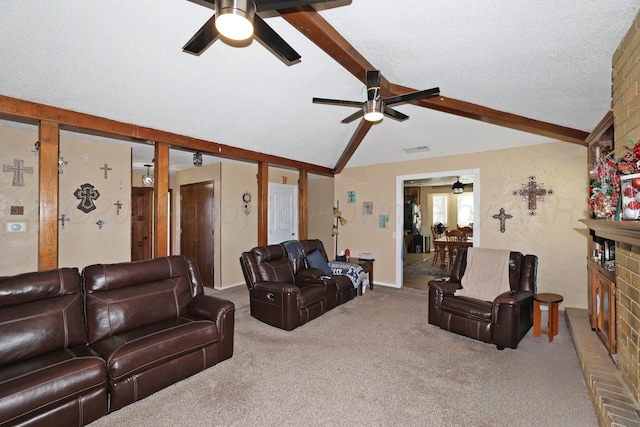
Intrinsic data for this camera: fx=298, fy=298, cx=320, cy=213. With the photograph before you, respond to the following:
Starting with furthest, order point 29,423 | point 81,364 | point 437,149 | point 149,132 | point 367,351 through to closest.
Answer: point 437,149 < point 149,132 < point 367,351 < point 81,364 < point 29,423

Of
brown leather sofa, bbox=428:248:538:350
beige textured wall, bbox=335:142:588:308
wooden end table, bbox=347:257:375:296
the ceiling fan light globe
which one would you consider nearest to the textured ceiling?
the ceiling fan light globe

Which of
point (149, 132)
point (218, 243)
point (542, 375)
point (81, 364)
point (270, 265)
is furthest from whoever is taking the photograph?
point (218, 243)

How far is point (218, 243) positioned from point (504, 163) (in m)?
5.16

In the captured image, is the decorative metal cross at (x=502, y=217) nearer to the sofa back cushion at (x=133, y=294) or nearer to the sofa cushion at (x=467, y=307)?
the sofa cushion at (x=467, y=307)

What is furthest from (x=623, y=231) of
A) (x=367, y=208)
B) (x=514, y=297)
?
(x=367, y=208)

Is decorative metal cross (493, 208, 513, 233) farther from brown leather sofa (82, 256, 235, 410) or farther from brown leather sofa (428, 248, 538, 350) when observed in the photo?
brown leather sofa (82, 256, 235, 410)

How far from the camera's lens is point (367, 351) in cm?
318

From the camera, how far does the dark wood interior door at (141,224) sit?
605 cm

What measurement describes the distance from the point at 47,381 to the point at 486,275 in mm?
4328

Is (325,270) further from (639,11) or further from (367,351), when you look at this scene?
(639,11)

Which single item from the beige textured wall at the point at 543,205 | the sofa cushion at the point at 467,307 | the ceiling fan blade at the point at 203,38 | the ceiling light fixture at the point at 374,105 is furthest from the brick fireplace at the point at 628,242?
the ceiling fan blade at the point at 203,38

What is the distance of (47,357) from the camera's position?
213cm

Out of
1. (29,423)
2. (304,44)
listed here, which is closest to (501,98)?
(304,44)

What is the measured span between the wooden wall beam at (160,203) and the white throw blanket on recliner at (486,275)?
3.67 metres
